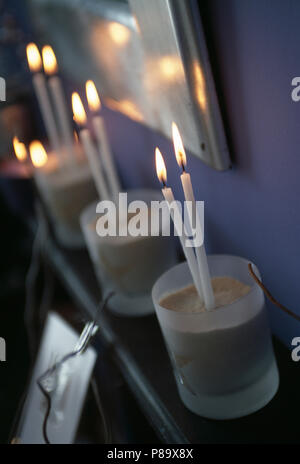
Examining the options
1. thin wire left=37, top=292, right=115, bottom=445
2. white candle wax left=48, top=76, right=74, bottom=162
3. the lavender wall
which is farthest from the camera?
white candle wax left=48, top=76, right=74, bottom=162

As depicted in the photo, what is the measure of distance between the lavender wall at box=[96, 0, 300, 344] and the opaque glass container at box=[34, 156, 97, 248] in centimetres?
28

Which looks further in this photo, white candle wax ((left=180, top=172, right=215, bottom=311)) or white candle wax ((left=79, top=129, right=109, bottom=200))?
white candle wax ((left=79, top=129, right=109, bottom=200))

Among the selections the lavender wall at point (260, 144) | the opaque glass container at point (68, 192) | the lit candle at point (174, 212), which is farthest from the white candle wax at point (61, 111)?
the lit candle at point (174, 212)

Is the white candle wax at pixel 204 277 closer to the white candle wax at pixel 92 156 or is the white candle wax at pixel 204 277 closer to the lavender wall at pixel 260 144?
the lavender wall at pixel 260 144

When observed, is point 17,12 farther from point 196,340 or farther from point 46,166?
point 196,340

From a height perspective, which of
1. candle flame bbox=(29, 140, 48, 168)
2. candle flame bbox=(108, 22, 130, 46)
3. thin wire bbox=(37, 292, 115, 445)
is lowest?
Result: thin wire bbox=(37, 292, 115, 445)

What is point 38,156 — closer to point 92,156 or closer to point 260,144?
point 92,156

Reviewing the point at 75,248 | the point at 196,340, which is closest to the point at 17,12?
the point at 75,248

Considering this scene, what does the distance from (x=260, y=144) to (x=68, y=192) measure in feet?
1.45

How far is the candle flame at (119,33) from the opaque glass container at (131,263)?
0.20m

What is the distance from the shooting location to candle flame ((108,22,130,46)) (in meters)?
0.58

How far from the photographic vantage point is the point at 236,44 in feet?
1.30

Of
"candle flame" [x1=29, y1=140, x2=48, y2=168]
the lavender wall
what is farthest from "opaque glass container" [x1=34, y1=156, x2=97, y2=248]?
the lavender wall

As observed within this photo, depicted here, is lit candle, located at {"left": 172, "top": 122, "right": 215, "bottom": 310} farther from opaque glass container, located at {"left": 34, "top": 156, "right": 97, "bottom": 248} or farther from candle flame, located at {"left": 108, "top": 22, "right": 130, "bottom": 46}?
opaque glass container, located at {"left": 34, "top": 156, "right": 97, "bottom": 248}
